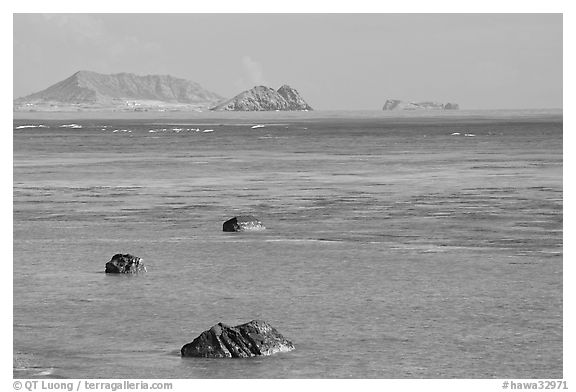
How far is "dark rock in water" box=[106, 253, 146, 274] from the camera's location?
115ft

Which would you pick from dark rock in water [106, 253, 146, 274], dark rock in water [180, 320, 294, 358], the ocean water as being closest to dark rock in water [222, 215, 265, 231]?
the ocean water

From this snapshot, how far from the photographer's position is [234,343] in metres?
25.1

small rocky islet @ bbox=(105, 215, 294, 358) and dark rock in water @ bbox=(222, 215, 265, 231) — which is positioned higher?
small rocky islet @ bbox=(105, 215, 294, 358)

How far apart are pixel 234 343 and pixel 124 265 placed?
1069cm

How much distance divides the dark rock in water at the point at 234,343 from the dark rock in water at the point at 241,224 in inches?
767

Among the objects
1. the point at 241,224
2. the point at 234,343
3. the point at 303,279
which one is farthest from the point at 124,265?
the point at 234,343

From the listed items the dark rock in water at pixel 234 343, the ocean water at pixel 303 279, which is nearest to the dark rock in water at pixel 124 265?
the ocean water at pixel 303 279

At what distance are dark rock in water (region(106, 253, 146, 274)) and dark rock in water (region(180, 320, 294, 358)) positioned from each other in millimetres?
9993

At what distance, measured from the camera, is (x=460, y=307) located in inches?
1197

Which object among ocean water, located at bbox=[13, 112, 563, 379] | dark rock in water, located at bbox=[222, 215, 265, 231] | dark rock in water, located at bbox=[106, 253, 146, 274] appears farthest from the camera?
dark rock in water, located at bbox=[222, 215, 265, 231]

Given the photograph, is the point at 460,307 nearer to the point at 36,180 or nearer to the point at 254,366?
the point at 254,366

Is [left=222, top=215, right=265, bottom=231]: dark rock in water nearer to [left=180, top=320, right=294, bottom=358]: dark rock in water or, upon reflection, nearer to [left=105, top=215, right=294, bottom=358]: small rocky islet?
[left=105, top=215, right=294, bottom=358]: small rocky islet

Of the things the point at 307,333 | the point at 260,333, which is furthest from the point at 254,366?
the point at 307,333

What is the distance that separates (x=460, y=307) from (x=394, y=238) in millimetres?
12290
